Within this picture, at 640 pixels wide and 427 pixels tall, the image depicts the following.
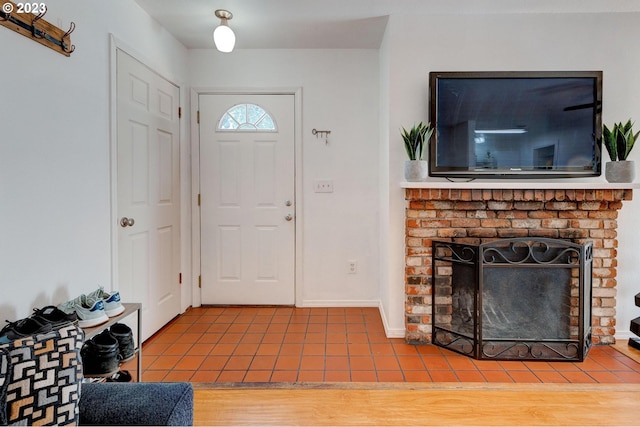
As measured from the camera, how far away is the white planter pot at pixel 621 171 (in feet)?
7.42

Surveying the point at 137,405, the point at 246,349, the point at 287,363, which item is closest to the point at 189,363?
the point at 246,349

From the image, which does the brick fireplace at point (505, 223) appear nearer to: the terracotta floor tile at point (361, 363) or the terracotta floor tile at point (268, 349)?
the terracotta floor tile at point (361, 363)

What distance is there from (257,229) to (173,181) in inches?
31.9

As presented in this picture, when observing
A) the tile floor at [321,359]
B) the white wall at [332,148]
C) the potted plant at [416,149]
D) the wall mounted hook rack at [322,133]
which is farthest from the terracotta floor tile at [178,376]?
the wall mounted hook rack at [322,133]

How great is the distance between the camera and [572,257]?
2.34m

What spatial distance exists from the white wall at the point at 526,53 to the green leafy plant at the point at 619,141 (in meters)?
0.24

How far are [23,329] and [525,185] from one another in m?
2.67

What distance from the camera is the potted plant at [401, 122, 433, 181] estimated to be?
2.38 metres

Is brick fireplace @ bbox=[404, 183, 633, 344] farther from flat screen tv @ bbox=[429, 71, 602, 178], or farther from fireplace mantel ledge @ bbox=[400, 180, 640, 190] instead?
flat screen tv @ bbox=[429, 71, 602, 178]

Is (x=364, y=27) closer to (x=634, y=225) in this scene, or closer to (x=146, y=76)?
(x=146, y=76)

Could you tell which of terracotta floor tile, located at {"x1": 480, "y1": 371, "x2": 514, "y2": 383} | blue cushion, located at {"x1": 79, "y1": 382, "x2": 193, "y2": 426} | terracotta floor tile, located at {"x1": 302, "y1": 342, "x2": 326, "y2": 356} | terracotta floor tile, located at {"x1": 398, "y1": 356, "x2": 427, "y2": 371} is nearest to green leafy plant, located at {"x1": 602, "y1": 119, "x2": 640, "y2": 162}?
terracotta floor tile, located at {"x1": 480, "y1": 371, "x2": 514, "y2": 383}

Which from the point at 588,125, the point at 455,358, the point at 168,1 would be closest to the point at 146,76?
the point at 168,1

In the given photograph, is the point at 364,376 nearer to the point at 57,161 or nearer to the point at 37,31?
the point at 57,161

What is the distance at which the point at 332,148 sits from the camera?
3.20m
